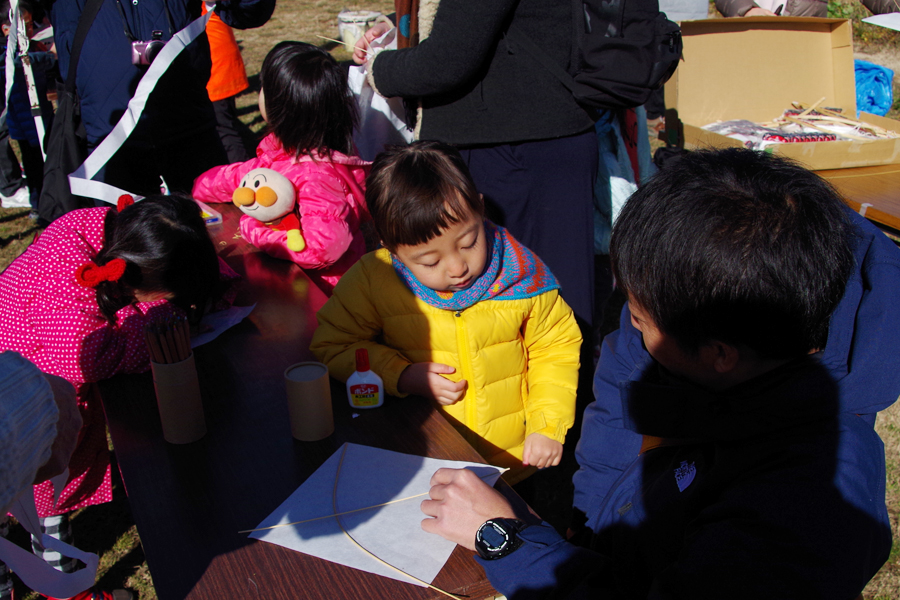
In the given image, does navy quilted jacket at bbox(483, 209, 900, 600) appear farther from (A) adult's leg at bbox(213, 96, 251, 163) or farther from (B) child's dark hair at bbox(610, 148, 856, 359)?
(A) adult's leg at bbox(213, 96, 251, 163)

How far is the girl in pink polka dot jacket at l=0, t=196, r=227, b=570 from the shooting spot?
161 cm

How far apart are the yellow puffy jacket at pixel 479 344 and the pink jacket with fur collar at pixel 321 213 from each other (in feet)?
1.97

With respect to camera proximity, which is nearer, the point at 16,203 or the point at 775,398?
the point at 775,398

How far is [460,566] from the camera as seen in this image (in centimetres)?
110

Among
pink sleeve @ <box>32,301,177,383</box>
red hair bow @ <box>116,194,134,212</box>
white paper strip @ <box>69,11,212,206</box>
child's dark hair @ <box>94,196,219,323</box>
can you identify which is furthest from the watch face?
white paper strip @ <box>69,11,212,206</box>

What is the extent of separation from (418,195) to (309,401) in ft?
2.01

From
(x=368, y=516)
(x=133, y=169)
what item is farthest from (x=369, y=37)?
(x=368, y=516)

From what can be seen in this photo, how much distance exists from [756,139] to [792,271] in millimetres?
2895

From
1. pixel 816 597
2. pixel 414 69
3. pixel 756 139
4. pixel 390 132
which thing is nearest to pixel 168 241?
pixel 414 69

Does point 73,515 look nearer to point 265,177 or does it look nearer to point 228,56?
point 265,177

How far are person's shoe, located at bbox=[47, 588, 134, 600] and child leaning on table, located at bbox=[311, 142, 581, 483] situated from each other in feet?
4.17

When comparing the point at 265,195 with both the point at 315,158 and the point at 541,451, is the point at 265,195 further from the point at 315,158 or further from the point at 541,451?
the point at 541,451

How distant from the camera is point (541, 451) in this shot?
168cm

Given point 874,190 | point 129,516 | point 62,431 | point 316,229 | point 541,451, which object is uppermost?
point 62,431
